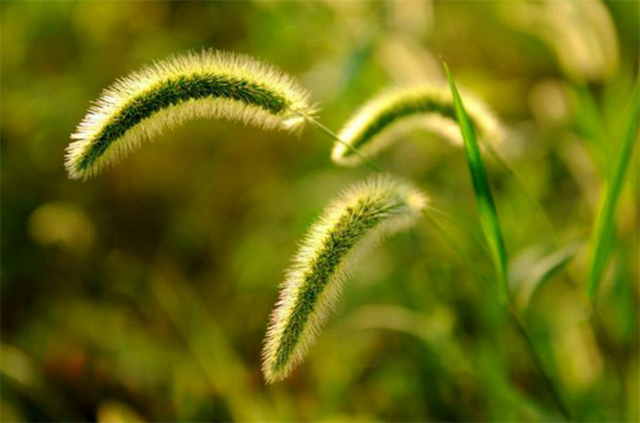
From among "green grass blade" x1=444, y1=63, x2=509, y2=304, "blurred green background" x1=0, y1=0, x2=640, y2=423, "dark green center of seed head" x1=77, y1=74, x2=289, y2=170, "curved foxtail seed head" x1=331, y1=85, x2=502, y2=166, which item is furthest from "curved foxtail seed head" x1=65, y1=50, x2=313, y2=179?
"blurred green background" x1=0, y1=0, x2=640, y2=423

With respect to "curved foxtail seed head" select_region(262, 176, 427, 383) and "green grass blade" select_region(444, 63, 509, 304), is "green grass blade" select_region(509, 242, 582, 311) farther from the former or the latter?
"curved foxtail seed head" select_region(262, 176, 427, 383)

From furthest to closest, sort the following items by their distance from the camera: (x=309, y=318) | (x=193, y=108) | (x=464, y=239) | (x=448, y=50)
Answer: (x=448, y=50) → (x=464, y=239) → (x=193, y=108) → (x=309, y=318)

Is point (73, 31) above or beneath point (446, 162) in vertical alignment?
above

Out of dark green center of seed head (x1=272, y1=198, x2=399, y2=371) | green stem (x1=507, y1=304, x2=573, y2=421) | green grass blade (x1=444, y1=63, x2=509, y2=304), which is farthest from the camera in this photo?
green stem (x1=507, y1=304, x2=573, y2=421)

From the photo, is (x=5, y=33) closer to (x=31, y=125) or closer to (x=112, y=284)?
(x=31, y=125)

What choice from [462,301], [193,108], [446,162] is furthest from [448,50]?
[193,108]

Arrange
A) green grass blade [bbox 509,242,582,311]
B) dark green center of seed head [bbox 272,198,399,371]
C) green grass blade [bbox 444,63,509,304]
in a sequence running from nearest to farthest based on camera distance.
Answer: dark green center of seed head [bbox 272,198,399,371] < green grass blade [bbox 444,63,509,304] < green grass blade [bbox 509,242,582,311]

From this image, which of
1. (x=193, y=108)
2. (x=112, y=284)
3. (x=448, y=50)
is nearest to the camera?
(x=193, y=108)

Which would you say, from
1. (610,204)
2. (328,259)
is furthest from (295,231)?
(328,259)
